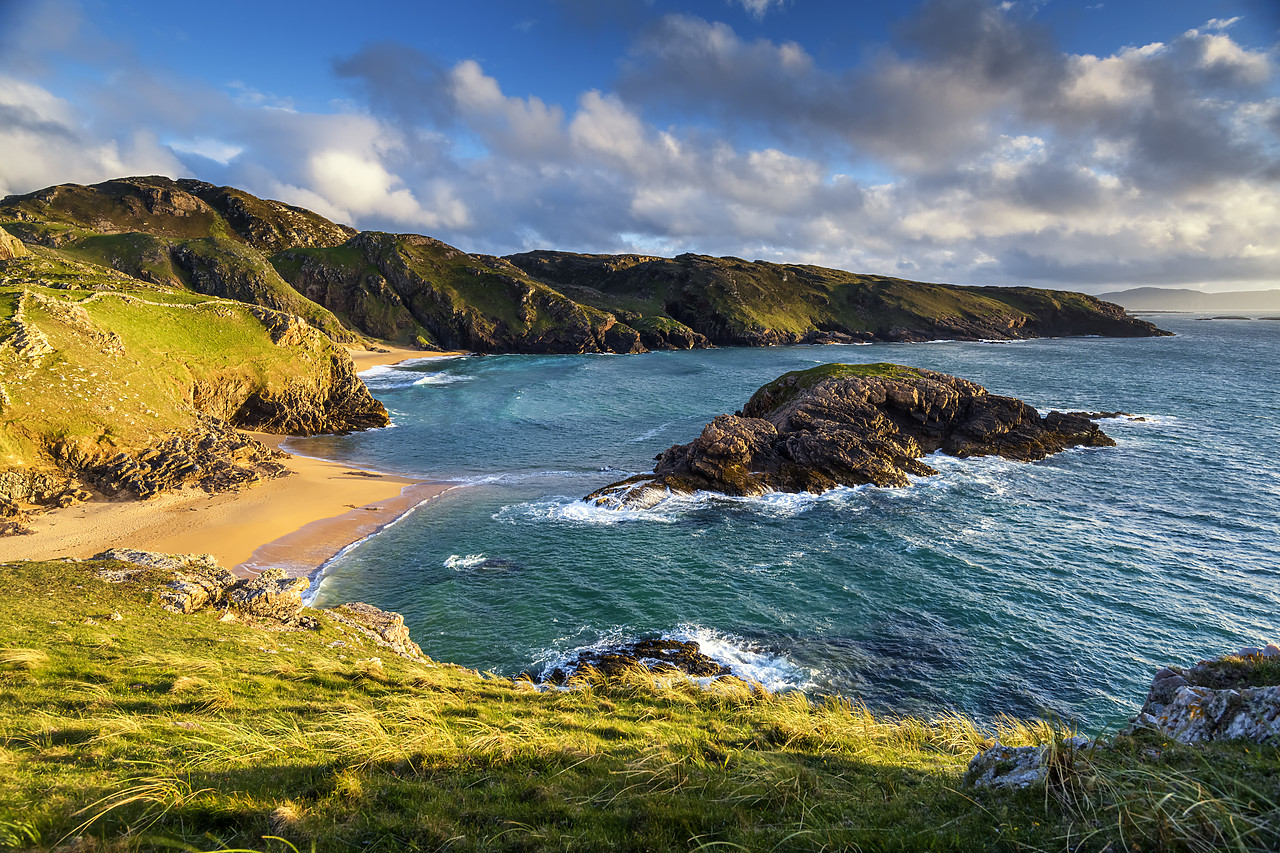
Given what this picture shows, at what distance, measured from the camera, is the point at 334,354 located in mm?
63531

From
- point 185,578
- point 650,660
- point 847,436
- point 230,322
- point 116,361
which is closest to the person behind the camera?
point 185,578

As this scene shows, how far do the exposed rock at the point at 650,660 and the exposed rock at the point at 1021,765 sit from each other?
12627 millimetres

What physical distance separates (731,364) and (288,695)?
119 meters

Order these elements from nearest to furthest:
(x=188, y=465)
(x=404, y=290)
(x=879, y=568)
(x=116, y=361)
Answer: (x=879, y=568), (x=188, y=465), (x=116, y=361), (x=404, y=290)

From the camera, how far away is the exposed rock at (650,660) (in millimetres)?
20484

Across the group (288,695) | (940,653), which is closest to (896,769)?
(288,695)

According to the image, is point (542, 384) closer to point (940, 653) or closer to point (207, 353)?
point (207, 353)

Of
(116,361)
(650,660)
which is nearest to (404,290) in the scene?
(116,361)

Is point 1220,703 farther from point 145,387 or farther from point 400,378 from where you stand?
point 400,378

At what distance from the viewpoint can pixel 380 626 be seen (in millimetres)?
21047

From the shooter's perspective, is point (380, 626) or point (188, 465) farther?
point (188, 465)

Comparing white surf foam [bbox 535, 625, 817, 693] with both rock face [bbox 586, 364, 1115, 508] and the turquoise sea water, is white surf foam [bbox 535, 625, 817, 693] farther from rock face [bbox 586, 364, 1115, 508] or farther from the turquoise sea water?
rock face [bbox 586, 364, 1115, 508]

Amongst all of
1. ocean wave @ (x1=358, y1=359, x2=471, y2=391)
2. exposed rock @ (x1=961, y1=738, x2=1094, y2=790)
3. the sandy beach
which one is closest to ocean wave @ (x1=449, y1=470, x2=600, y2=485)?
the sandy beach

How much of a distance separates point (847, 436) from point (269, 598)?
40.4m
